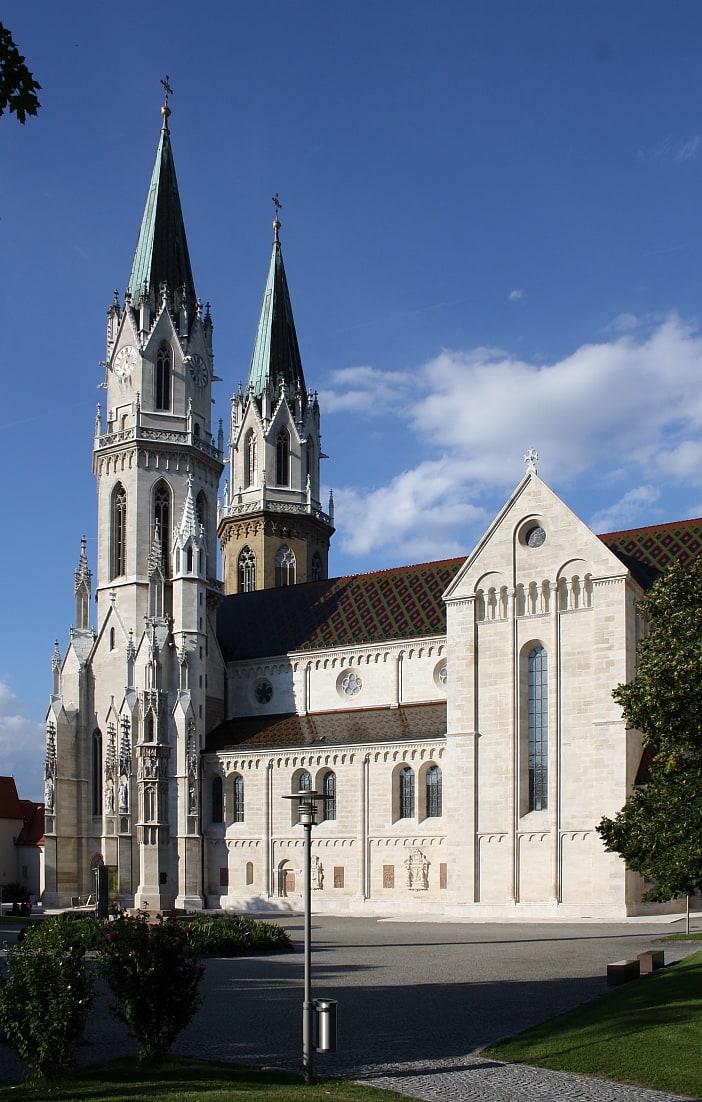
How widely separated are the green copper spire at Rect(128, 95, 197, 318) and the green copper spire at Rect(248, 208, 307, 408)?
12.6 m

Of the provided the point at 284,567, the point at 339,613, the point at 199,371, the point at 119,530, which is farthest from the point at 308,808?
the point at 284,567

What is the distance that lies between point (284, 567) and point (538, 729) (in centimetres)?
3271

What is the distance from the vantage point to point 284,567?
265ft

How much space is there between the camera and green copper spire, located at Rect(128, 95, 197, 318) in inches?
2822

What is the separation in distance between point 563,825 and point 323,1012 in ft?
111

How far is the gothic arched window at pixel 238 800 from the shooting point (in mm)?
62125

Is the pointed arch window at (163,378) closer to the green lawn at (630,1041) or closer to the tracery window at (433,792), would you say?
the tracery window at (433,792)

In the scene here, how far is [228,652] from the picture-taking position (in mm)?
69062

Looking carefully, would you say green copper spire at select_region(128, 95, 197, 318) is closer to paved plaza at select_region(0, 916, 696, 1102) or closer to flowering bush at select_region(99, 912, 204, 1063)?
paved plaza at select_region(0, 916, 696, 1102)

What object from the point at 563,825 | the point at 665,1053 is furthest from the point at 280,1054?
the point at 563,825

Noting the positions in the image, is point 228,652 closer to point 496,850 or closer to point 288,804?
point 288,804

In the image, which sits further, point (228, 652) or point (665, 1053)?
point (228, 652)

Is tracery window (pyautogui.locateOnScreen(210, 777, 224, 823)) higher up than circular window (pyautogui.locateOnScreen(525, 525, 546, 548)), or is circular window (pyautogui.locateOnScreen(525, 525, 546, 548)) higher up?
circular window (pyautogui.locateOnScreen(525, 525, 546, 548))

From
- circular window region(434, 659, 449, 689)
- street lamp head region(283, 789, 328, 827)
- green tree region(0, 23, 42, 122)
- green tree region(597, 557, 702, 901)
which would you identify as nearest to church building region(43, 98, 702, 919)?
circular window region(434, 659, 449, 689)
